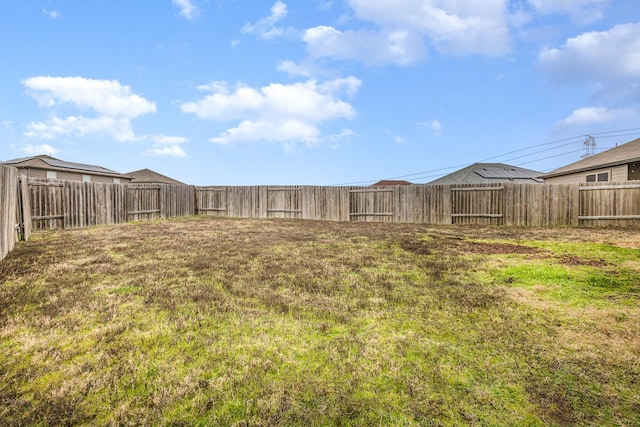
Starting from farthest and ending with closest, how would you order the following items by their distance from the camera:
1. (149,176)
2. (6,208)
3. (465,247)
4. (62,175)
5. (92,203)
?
(149,176)
(62,175)
(92,203)
(465,247)
(6,208)

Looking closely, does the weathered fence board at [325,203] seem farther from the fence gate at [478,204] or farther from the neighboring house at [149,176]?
the neighboring house at [149,176]

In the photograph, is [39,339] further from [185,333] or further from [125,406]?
[125,406]

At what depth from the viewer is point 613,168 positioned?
50.5ft

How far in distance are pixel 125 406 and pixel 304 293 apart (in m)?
2.30

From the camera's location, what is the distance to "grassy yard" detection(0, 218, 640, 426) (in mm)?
1812

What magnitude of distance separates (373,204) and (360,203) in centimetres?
74

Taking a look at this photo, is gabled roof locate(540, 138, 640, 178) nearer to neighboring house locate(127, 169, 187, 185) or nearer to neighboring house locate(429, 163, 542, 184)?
neighboring house locate(429, 163, 542, 184)

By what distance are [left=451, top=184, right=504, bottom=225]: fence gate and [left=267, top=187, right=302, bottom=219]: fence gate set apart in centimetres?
874

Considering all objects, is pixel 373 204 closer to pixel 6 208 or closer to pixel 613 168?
pixel 613 168

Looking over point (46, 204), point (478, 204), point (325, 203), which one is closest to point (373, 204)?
point (325, 203)

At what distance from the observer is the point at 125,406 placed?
6.01ft

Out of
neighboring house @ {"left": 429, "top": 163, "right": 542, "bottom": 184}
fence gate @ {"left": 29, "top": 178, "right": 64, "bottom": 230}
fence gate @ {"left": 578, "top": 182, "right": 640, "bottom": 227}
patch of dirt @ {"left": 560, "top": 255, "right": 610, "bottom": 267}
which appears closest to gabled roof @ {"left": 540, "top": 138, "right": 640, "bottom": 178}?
fence gate @ {"left": 578, "top": 182, "right": 640, "bottom": 227}

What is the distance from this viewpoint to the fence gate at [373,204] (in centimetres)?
1582

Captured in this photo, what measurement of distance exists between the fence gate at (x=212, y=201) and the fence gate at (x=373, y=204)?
29.4ft
